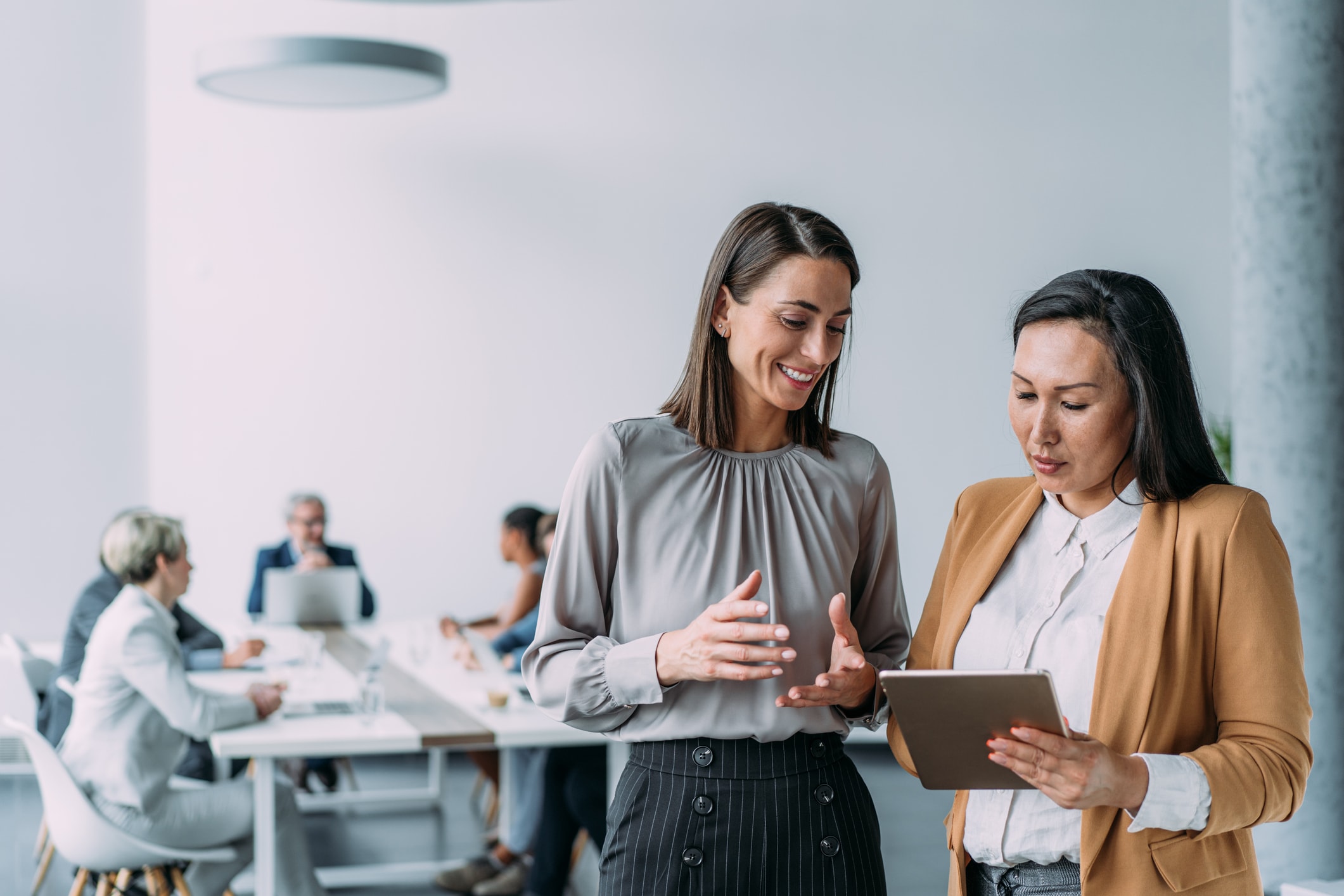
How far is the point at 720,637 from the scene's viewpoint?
1.55 m

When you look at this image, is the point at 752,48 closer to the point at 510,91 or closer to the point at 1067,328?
the point at 510,91

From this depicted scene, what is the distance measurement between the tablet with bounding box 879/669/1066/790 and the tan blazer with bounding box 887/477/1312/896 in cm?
15

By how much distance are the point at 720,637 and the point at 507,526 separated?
4.17 metres

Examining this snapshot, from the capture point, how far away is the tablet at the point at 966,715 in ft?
4.56

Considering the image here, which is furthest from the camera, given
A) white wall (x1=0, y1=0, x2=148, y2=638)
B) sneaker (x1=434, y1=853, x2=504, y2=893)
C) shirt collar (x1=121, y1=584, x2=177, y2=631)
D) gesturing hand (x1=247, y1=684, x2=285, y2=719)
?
white wall (x1=0, y1=0, x2=148, y2=638)

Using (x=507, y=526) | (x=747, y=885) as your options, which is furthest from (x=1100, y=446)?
(x=507, y=526)

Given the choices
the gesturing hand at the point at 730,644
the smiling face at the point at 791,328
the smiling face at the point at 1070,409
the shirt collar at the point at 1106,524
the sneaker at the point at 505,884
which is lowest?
the sneaker at the point at 505,884

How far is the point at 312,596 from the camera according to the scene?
6.18 metres

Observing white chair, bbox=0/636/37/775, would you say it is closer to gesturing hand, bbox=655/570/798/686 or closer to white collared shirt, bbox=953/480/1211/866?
gesturing hand, bbox=655/570/798/686

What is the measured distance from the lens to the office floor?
15.7 ft

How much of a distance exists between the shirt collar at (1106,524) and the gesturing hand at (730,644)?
17.5 inches

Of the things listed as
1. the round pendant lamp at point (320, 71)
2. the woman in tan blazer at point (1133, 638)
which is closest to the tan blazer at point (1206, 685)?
the woman in tan blazer at point (1133, 638)

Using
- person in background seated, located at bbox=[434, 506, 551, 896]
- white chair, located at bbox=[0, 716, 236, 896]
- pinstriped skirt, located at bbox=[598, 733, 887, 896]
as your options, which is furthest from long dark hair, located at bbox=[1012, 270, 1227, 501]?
white chair, located at bbox=[0, 716, 236, 896]

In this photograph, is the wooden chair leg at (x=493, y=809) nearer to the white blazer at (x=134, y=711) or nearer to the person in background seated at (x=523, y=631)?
the person in background seated at (x=523, y=631)
